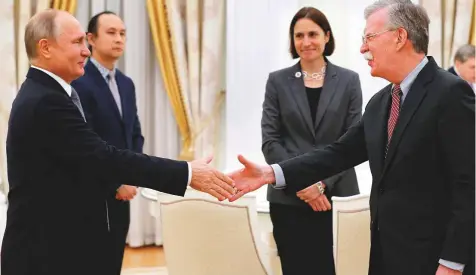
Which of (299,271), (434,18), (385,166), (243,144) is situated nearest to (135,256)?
(243,144)

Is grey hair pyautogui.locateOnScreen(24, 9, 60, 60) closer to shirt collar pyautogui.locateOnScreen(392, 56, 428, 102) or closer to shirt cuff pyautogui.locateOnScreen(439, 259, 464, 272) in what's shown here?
shirt collar pyautogui.locateOnScreen(392, 56, 428, 102)

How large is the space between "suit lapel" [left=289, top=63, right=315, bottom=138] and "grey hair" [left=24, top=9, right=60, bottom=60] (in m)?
1.20

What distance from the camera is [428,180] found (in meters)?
1.93

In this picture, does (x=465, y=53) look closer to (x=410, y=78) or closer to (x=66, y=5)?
(x=410, y=78)

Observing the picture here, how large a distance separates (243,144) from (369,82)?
1079 millimetres

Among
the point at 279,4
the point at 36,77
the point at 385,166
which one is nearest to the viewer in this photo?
the point at 385,166

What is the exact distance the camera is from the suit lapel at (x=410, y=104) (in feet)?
6.43

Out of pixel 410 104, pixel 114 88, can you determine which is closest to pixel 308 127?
pixel 410 104

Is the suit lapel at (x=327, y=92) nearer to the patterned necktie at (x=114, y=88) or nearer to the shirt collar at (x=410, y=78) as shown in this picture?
the shirt collar at (x=410, y=78)

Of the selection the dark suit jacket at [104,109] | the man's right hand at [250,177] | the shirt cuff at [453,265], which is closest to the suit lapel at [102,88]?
the dark suit jacket at [104,109]

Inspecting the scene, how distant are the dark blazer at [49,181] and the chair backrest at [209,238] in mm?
720

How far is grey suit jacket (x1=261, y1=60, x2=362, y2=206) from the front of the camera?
3.01 m

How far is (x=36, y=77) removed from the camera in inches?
87.4

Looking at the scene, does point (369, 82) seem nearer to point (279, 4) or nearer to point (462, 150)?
point (279, 4)
